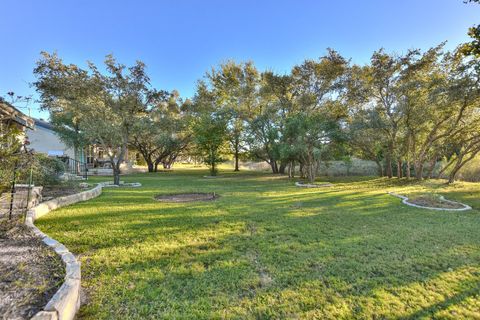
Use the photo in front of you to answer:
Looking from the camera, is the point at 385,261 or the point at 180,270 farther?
the point at 385,261

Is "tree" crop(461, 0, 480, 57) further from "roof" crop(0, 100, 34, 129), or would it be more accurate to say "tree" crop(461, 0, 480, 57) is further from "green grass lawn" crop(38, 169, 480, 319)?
"roof" crop(0, 100, 34, 129)

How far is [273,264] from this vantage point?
2.88 m

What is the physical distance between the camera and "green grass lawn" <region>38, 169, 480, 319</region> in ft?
6.87

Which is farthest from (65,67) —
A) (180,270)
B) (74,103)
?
(180,270)

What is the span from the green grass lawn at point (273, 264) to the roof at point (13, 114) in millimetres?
2217

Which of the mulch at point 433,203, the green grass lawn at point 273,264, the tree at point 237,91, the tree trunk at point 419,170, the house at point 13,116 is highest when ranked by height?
the tree at point 237,91

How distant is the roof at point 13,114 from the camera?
14.5 feet

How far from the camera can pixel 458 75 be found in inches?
372

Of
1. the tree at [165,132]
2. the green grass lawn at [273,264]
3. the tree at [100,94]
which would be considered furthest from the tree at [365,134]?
the tree at [165,132]

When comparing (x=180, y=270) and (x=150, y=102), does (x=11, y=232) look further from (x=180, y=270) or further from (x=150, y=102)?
(x=150, y=102)

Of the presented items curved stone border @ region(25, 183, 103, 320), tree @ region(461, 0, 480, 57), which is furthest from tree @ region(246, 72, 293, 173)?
curved stone border @ region(25, 183, 103, 320)

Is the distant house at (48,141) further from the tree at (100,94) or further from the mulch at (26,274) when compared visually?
the mulch at (26,274)

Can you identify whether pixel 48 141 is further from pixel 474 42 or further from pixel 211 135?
pixel 474 42

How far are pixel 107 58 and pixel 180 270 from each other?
414 inches
